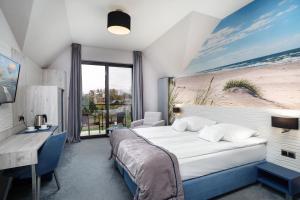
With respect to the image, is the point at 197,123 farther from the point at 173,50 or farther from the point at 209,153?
the point at 173,50

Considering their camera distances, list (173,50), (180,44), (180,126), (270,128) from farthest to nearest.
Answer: (173,50)
(180,44)
(180,126)
(270,128)

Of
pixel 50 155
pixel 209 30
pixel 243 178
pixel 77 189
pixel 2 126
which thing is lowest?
pixel 77 189

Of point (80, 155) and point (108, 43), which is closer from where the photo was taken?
point (80, 155)

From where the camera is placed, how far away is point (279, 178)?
2.25 meters

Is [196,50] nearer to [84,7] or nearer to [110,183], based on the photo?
[84,7]

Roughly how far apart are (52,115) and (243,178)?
144 inches

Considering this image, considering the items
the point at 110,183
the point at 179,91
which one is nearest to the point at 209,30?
the point at 179,91

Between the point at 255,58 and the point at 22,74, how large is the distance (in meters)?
4.26

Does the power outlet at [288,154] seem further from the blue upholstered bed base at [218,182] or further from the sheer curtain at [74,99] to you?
the sheer curtain at [74,99]

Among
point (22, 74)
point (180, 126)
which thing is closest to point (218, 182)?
point (180, 126)

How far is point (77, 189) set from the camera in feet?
7.51

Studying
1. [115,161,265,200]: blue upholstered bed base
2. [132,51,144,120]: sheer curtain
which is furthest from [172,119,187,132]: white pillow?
[132,51,144,120]: sheer curtain

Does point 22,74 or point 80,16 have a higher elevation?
point 80,16

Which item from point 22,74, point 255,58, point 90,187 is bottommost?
point 90,187
